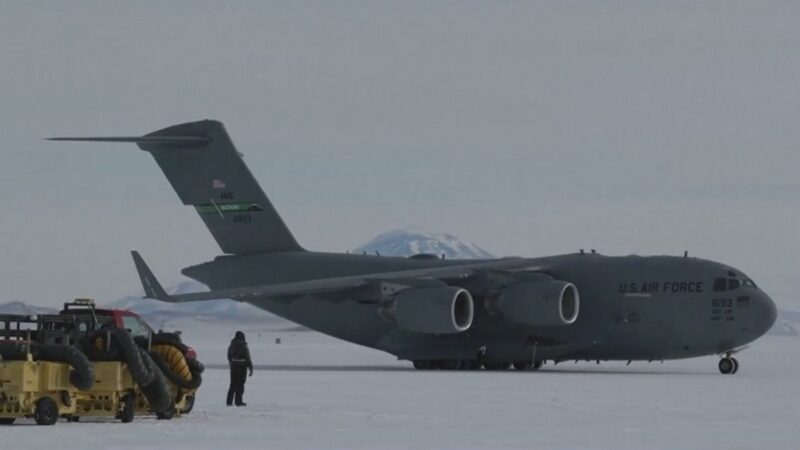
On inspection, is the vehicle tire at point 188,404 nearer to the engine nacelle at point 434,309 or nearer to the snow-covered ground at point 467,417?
the snow-covered ground at point 467,417

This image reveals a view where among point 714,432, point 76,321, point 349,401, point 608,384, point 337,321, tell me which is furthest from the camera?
point 337,321

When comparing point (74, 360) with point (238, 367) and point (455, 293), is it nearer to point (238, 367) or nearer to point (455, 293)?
point (238, 367)

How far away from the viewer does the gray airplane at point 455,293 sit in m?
37.1

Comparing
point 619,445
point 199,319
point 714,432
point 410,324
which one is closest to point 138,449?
point 619,445

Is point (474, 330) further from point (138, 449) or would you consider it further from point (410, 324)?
point (138, 449)

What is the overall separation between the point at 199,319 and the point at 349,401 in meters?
65.0

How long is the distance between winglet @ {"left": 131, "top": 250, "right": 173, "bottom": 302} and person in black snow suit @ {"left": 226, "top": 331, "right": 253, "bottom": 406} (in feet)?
50.4

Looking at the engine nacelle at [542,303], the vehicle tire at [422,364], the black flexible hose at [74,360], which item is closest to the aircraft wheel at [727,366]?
the engine nacelle at [542,303]

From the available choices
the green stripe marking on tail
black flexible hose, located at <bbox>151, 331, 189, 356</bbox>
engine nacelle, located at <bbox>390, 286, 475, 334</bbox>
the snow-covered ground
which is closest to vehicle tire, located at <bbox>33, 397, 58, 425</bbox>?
the snow-covered ground

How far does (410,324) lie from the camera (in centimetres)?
3828

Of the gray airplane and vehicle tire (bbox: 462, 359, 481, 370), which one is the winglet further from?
vehicle tire (bbox: 462, 359, 481, 370)

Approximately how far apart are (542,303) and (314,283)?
5.96 m

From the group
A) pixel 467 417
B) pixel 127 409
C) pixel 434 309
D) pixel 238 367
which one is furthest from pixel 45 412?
pixel 434 309

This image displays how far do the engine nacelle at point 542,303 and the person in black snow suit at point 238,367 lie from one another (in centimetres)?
1424
